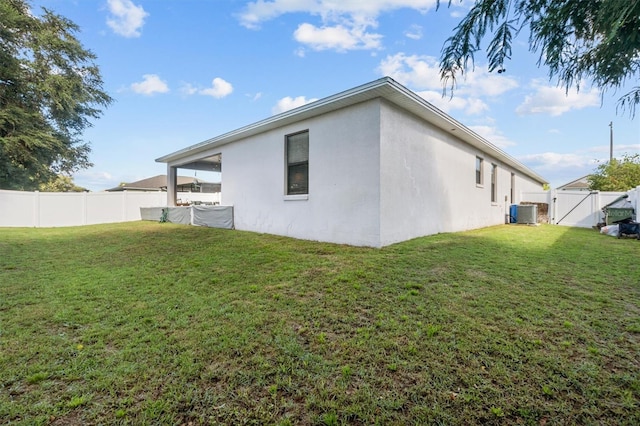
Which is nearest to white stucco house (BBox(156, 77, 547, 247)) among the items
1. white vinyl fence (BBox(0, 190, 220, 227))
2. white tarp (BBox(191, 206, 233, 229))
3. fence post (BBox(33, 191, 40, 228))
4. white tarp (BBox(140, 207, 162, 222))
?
white tarp (BBox(191, 206, 233, 229))

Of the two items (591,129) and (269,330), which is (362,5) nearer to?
(591,129)

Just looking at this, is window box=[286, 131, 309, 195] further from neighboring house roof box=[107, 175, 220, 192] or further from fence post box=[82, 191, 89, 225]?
neighboring house roof box=[107, 175, 220, 192]

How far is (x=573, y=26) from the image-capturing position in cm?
212

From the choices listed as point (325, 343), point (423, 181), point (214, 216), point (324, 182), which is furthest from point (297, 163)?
point (325, 343)

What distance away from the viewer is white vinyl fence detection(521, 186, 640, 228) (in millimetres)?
13133

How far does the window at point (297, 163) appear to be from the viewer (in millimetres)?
7895

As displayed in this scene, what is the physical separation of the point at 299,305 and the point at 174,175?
1328cm

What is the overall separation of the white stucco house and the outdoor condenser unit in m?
3.84

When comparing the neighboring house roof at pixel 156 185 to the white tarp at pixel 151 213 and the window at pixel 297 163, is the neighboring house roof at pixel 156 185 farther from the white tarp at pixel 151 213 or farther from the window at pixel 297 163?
A: the window at pixel 297 163

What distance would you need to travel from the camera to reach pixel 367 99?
20.9 ft

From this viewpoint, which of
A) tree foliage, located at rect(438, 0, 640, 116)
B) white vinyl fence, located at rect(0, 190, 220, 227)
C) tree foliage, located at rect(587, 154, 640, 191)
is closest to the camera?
tree foliage, located at rect(438, 0, 640, 116)

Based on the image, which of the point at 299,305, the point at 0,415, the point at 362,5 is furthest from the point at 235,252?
the point at 362,5

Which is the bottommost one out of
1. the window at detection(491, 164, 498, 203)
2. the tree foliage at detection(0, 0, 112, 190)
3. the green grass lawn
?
the green grass lawn

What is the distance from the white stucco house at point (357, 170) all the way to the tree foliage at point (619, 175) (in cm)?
1435
